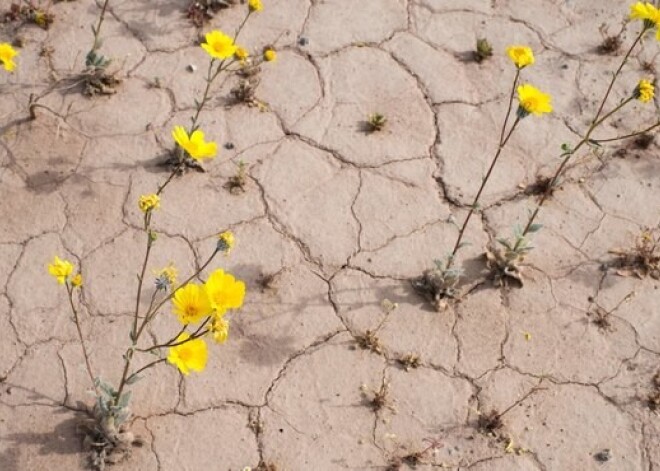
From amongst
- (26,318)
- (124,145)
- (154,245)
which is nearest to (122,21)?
(124,145)

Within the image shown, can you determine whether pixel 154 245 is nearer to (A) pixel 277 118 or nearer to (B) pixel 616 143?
(A) pixel 277 118

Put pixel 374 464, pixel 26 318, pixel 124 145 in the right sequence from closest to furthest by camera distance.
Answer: pixel 374 464
pixel 26 318
pixel 124 145

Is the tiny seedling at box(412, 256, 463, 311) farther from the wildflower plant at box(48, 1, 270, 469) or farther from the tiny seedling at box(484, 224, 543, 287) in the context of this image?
the wildflower plant at box(48, 1, 270, 469)

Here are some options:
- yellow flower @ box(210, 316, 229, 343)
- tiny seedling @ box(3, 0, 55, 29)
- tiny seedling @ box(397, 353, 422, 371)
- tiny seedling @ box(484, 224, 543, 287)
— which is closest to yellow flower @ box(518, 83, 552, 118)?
tiny seedling @ box(484, 224, 543, 287)

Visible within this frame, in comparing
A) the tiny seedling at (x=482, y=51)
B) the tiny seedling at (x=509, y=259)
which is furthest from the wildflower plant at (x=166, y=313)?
the tiny seedling at (x=482, y=51)

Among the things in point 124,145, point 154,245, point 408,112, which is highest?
point 408,112

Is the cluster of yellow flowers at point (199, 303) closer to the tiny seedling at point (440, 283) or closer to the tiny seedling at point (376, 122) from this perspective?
the tiny seedling at point (440, 283)

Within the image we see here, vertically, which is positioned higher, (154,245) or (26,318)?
(154,245)
